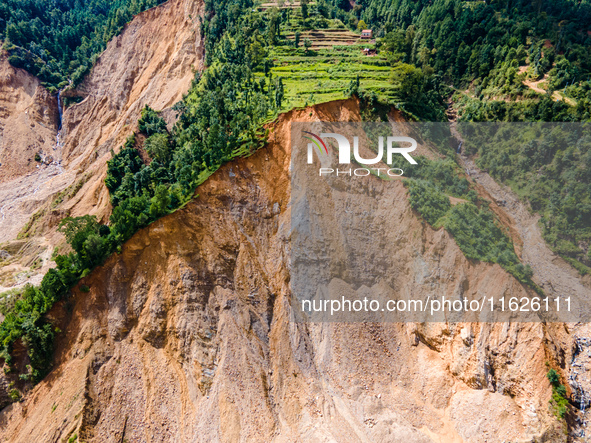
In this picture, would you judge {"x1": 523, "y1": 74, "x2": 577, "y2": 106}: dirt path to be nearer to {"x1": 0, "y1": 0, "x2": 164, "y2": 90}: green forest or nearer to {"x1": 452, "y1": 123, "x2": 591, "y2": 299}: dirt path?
{"x1": 452, "y1": 123, "x2": 591, "y2": 299}: dirt path

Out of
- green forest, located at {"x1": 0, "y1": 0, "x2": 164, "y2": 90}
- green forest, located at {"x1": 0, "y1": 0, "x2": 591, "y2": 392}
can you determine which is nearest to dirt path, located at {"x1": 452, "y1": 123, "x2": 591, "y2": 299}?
green forest, located at {"x1": 0, "y1": 0, "x2": 591, "y2": 392}

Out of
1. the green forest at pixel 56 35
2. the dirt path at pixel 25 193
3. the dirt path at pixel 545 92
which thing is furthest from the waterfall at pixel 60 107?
the dirt path at pixel 545 92

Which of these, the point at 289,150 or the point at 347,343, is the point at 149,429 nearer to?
the point at 347,343

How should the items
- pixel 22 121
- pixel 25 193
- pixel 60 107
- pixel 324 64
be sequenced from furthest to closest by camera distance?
pixel 60 107
pixel 22 121
pixel 25 193
pixel 324 64

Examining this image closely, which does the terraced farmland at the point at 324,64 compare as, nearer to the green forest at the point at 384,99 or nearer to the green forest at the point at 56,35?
the green forest at the point at 384,99

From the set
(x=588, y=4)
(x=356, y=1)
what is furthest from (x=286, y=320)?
(x=356, y=1)

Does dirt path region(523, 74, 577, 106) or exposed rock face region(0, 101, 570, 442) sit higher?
dirt path region(523, 74, 577, 106)

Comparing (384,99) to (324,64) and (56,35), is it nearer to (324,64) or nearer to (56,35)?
(324,64)

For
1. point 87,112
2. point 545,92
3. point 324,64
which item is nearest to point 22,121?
point 87,112
